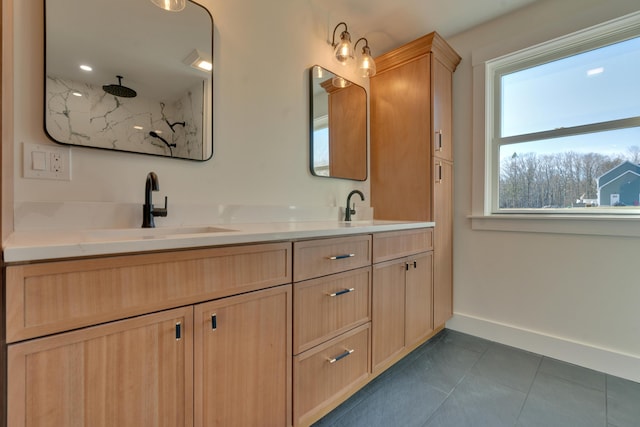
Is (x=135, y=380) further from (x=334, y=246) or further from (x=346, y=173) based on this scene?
(x=346, y=173)

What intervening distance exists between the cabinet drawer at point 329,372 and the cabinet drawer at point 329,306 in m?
0.05

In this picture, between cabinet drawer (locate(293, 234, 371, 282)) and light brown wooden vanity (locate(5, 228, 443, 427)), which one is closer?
light brown wooden vanity (locate(5, 228, 443, 427))

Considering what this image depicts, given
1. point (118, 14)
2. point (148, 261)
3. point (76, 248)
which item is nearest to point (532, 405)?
point (148, 261)

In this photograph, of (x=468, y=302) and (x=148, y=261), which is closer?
(x=148, y=261)

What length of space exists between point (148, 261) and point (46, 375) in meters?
0.32

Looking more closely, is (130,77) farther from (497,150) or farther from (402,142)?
(497,150)

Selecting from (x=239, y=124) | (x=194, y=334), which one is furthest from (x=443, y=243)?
(x=194, y=334)

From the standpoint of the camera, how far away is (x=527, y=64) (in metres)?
2.09

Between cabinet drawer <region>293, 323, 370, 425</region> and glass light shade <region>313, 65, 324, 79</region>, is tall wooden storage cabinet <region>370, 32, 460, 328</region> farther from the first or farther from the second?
cabinet drawer <region>293, 323, 370, 425</region>

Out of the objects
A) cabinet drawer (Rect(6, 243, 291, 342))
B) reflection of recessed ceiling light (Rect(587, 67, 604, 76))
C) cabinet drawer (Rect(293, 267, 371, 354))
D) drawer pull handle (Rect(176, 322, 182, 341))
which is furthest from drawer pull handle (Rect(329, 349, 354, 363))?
reflection of recessed ceiling light (Rect(587, 67, 604, 76))

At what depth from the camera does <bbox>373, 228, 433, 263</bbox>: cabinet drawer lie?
1.53m

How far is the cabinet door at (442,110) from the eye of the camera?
2072mm

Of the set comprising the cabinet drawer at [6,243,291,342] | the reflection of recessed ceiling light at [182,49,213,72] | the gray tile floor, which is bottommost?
the gray tile floor

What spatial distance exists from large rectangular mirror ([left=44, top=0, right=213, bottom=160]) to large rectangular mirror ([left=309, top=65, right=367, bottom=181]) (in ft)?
2.47
